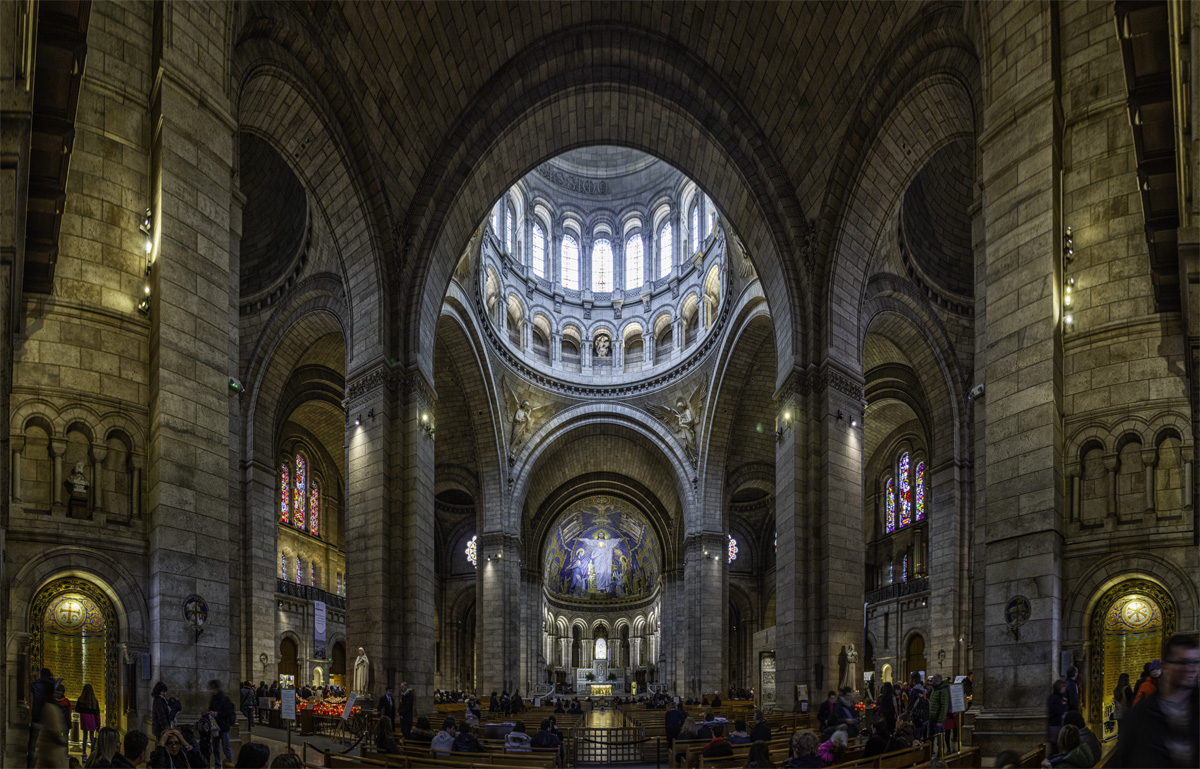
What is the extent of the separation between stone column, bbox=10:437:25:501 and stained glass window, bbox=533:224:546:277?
98.4 feet

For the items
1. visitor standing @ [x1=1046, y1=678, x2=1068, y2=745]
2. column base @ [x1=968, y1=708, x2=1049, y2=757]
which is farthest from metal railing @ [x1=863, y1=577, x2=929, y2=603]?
visitor standing @ [x1=1046, y1=678, x2=1068, y2=745]

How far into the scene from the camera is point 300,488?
114ft

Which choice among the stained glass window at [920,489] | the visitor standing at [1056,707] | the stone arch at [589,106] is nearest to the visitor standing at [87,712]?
the visitor standing at [1056,707]

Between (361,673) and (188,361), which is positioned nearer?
(188,361)

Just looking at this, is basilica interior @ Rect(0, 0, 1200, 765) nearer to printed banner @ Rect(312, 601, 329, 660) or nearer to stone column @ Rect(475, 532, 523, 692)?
printed banner @ Rect(312, 601, 329, 660)

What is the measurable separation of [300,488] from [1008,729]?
98.0ft

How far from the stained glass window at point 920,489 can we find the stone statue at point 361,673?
75.4ft

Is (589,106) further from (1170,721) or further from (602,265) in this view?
(1170,721)

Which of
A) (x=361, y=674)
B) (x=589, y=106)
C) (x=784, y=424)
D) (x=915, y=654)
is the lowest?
(x=915, y=654)

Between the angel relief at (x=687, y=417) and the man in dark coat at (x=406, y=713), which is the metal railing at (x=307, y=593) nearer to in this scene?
the angel relief at (x=687, y=417)

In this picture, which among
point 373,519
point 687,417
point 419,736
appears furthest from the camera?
point 687,417

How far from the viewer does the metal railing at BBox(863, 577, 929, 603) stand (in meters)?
30.0

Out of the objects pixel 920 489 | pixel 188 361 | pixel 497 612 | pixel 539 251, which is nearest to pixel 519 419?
pixel 539 251

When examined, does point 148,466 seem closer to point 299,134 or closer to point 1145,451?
point 299,134
